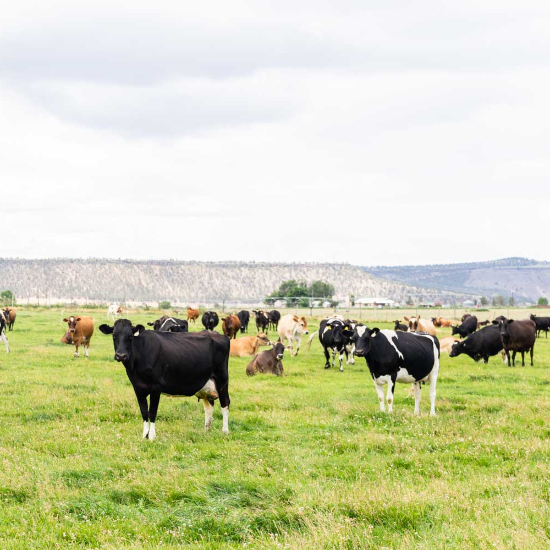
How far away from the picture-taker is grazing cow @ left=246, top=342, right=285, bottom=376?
2128cm

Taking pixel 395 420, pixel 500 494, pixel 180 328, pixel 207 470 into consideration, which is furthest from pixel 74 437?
pixel 180 328

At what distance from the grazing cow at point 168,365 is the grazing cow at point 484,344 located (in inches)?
655

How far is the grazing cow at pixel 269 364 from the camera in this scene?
21281 millimetres

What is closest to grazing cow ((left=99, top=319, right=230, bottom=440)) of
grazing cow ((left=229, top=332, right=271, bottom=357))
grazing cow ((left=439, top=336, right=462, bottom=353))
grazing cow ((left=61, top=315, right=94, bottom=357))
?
grazing cow ((left=61, top=315, right=94, bottom=357))

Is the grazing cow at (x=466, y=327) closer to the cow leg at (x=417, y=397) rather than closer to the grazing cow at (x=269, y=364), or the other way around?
the grazing cow at (x=269, y=364)

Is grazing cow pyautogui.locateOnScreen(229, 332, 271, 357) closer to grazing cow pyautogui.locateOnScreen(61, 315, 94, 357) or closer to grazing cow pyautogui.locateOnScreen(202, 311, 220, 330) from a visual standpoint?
grazing cow pyautogui.locateOnScreen(61, 315, 94, 357)

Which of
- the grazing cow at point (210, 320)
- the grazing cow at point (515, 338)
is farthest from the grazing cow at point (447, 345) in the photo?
the grazing cow at point (210, 320)

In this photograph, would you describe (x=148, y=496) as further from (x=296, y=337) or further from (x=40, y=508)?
(x=296, y=337)

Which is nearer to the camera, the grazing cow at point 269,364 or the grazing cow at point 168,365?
the grazing cow at point 168,365

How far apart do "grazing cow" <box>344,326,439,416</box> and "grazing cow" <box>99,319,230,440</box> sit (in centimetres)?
317

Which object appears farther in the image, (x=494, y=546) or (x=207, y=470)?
(x=207, y=470)

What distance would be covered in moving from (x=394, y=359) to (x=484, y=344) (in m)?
14.0

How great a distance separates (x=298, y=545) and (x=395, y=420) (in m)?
6.93

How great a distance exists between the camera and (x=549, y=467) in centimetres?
926
